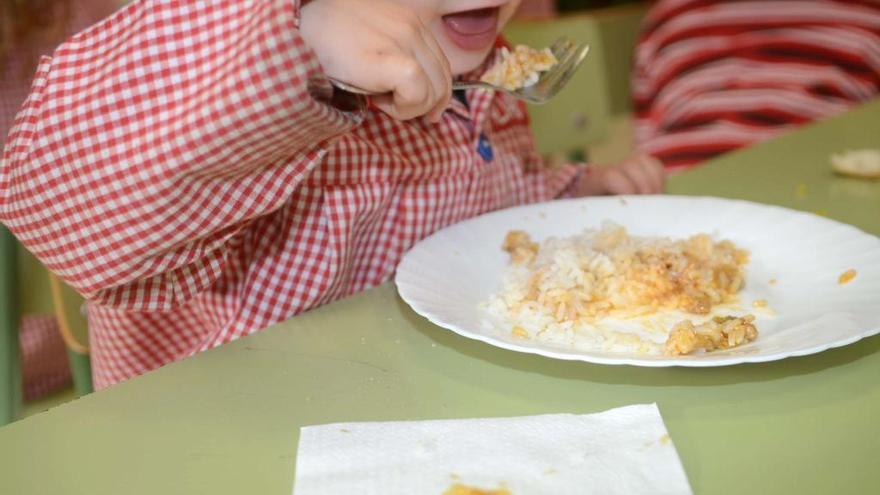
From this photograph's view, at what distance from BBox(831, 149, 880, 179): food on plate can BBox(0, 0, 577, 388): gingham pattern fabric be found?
53 cm

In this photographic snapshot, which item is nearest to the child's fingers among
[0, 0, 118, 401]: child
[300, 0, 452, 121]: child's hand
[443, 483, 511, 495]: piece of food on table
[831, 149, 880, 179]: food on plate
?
[300, 0, 452, 121]: child's hand

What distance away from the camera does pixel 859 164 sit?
45.9 inches

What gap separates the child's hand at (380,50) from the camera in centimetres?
71

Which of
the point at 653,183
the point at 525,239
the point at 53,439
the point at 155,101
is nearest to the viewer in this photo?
the point at 53,439

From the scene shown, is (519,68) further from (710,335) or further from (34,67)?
(34,67)

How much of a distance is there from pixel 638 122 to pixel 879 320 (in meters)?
1.65

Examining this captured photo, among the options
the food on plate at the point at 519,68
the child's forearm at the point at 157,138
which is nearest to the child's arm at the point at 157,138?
the child's forearm at the point at 157,138

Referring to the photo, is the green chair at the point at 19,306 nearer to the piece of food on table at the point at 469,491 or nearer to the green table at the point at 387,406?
the green table at the point at 387,406

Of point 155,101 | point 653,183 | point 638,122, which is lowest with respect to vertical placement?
point 638,122

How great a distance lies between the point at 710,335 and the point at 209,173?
1.33ft

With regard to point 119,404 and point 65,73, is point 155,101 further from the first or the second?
point 119,404

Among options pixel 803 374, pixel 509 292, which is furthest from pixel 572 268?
pixel 803 374

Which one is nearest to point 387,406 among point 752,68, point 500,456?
point 500,456

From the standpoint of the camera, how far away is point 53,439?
637 mm
